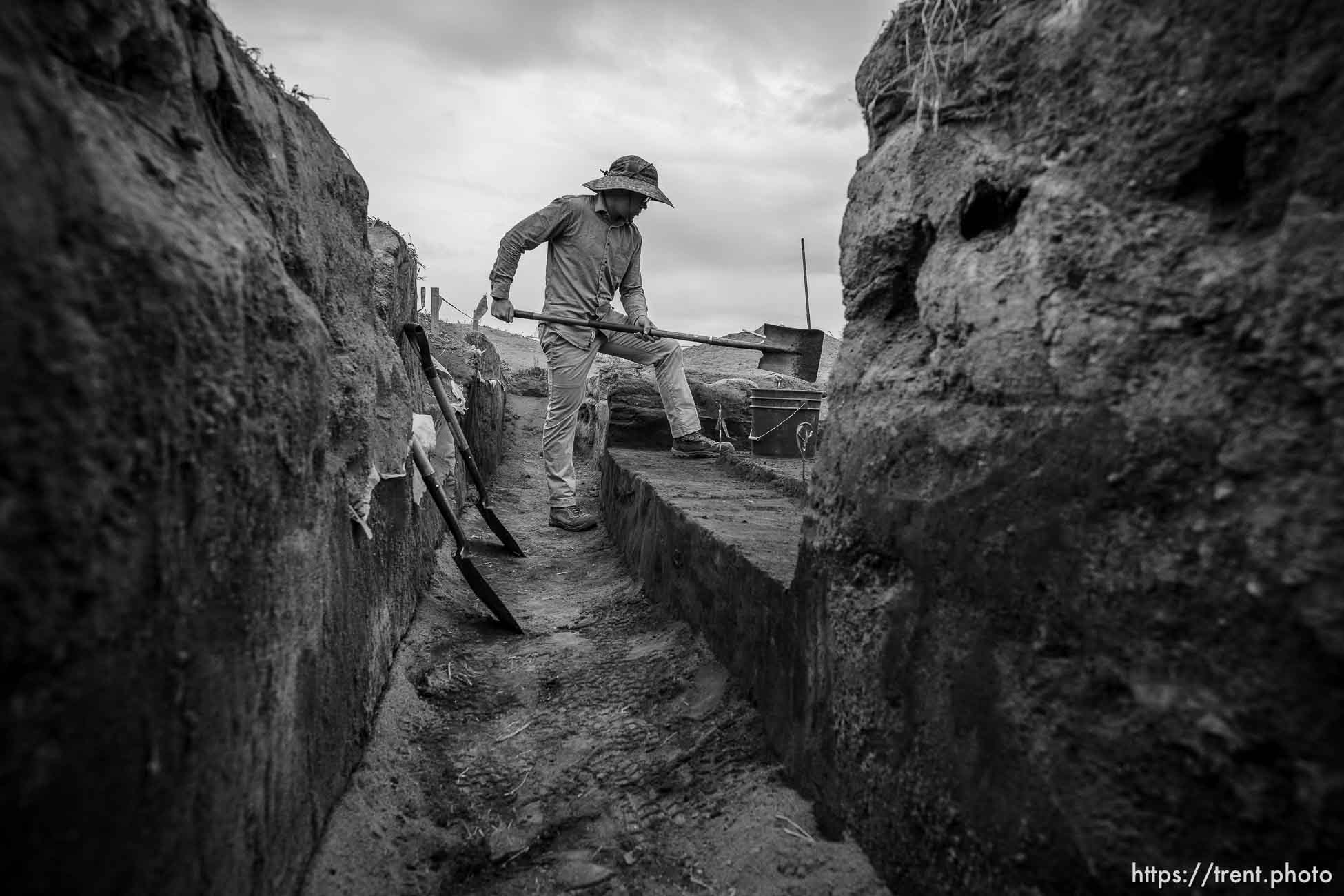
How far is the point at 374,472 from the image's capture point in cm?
241

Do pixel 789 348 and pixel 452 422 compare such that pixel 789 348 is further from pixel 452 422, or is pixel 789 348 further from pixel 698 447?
pixel 452 422

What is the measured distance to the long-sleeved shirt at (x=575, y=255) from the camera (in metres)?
5.27

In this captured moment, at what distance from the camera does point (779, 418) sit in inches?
249

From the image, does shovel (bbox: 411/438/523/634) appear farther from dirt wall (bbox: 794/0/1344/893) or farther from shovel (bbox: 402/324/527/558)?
dirt wall (bbox: 794/0/1344/893)

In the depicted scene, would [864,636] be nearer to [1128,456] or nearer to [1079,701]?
[1079,701]

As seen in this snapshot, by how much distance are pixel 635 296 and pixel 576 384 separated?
825 millimetres

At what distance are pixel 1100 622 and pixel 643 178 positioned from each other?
15.7 ft

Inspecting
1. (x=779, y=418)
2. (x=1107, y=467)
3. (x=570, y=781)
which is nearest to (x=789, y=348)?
(x=779, y=418)

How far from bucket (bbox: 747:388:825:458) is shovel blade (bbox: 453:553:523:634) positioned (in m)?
3.10

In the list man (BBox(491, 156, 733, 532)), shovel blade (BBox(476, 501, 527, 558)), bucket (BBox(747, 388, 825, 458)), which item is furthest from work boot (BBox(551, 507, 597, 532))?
bucket (BBox(747, 388, 825, 458))

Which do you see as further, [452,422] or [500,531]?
[500,531]

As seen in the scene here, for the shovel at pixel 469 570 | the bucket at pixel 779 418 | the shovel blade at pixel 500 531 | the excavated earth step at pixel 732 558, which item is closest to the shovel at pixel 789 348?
the bucket at pixel 779 418

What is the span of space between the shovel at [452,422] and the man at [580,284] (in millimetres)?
730

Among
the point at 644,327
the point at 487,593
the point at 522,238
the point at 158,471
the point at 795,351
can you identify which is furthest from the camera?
the point at 795,351
